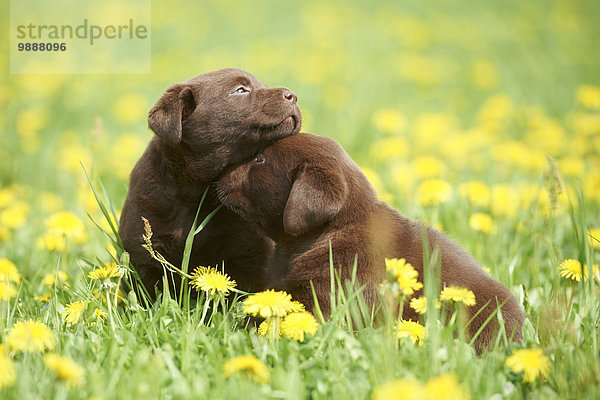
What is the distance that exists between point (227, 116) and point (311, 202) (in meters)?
0.90

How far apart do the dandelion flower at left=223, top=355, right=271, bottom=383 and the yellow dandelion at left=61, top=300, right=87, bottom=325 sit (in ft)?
2.92

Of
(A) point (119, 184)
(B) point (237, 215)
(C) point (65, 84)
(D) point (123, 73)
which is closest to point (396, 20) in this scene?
(D) point (123, 73)

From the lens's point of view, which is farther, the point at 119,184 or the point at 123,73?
the point at 123,73

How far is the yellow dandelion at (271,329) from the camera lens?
251cm

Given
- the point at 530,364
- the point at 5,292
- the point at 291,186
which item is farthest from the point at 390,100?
the point at 530,364

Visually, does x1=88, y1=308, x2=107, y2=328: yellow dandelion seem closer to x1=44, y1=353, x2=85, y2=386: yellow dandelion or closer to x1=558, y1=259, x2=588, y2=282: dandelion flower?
x1=44, y1=353, x2=85, y2=386: yellow dandelion

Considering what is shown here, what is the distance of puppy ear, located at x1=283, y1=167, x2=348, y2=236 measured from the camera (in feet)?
9.18

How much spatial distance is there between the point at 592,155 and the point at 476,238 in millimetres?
2603

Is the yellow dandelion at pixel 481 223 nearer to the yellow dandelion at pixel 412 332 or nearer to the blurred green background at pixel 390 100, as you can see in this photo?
the blurred green background at pixel 390 100

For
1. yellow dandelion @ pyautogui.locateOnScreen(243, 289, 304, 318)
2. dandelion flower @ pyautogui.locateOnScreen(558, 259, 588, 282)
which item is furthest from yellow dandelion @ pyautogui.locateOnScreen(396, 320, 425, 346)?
dandelion flower @ pyautogui.locateOnScreen(558, 259, 588, 282)

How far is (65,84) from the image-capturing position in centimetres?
758

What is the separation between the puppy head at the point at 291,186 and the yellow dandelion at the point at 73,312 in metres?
0.82

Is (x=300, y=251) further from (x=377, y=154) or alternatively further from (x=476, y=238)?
(x=377, y=154)

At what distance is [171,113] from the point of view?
329 centimetres
